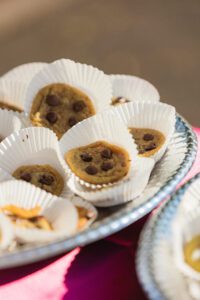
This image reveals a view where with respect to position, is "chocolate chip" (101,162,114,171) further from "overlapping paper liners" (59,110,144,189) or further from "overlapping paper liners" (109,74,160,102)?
"overlapping paper liners" (109,74,160,102)

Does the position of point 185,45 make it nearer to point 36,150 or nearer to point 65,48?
point 65,48

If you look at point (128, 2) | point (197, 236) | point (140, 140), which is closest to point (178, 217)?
point (197, 236)

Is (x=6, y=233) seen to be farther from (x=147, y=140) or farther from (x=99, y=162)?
(x=147, y=140)

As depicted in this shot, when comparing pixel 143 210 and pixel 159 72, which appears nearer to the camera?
pixel 143 210

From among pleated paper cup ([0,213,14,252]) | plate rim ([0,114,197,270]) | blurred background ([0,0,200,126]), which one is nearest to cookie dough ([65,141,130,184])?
plate rim ([0,114,197,270])

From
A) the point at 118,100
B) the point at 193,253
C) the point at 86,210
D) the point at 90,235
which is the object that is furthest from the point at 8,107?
the point at 193,253

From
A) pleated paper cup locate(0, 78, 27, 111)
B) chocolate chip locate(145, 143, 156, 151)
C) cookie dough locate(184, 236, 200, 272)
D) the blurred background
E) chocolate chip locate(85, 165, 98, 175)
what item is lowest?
the blurred background
